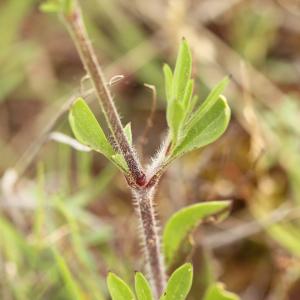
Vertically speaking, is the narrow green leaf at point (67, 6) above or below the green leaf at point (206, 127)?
above

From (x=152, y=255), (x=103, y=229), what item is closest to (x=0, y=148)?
(x=103, y=229)

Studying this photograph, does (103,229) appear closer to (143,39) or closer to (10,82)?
(10,82)

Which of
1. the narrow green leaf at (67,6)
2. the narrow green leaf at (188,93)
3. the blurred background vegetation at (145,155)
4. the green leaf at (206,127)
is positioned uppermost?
the narrow green leaf at (67,6)

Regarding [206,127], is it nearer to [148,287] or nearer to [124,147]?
[124,147]

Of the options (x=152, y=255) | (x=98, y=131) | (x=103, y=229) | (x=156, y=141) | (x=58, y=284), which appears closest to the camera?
(x=98, y=131)

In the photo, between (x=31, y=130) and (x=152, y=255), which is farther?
(x=31, y=130)

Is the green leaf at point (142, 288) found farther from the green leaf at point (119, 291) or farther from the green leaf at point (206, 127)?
the green leaf at point (206, 127)

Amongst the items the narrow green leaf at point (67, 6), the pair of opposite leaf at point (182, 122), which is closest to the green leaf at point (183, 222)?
the pair of opposite leaf at point (182, 122)

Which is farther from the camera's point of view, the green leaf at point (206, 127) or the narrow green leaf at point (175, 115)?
the green leaf at point (206, 127)

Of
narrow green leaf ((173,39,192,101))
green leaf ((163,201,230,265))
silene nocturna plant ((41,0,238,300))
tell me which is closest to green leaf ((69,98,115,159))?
silene nocturna plant ((41,0,238,300))
